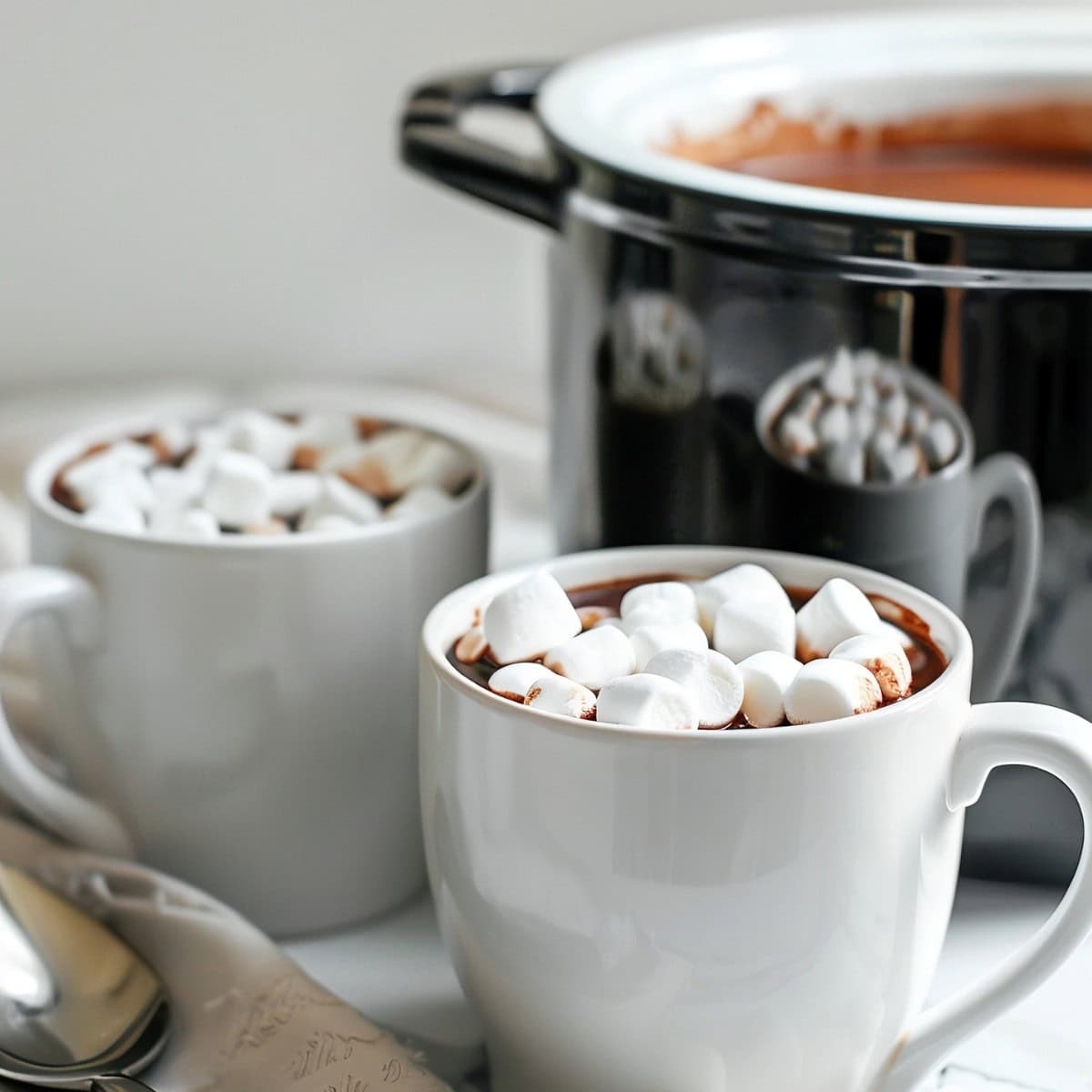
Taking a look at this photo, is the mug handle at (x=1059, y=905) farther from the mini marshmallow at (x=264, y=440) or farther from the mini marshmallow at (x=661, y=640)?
the mini marshmallow at (x=264, y=440)

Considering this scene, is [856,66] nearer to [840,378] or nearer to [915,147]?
[915,147]

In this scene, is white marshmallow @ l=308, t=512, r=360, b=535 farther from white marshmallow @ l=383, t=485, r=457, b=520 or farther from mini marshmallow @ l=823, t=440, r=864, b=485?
mini marshmallow @ l=823, t=440, r=864, b=485

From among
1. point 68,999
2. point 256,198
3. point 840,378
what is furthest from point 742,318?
point 256,198

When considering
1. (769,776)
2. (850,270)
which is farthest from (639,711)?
(850,270)

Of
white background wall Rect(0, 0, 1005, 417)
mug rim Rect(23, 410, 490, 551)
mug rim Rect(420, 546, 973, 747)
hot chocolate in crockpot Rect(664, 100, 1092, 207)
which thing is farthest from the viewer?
white background wall Rect(0, 0, 1005, 417)

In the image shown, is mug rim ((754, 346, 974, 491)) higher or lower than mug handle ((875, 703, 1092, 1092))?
higher

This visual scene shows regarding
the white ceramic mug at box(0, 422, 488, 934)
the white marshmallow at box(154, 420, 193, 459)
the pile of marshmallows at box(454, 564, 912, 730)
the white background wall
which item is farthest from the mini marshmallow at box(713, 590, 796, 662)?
the white background wall
